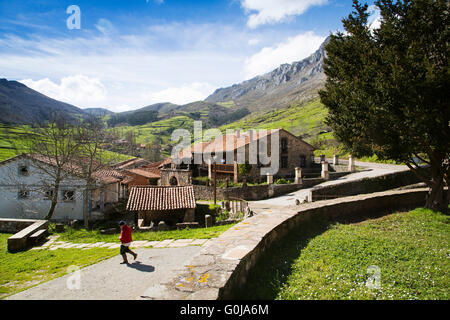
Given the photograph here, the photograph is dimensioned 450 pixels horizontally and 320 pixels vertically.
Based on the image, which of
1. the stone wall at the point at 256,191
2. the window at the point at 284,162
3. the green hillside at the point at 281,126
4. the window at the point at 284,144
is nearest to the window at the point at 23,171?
the stone wall at the point at 256,191

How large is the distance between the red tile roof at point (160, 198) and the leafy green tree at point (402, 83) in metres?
11.3

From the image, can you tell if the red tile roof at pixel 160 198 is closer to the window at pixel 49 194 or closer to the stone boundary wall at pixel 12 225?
the stone boundary wall at pixel 12 225

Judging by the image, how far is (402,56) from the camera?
991cm

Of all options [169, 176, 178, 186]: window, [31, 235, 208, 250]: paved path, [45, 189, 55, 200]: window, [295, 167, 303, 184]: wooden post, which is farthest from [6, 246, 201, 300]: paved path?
[169, 176, 178, 186]: window

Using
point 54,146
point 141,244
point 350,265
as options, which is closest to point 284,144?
point 54,146

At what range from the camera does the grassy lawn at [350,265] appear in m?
4.14

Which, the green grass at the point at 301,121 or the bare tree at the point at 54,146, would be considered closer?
the bare tree at the point at 54,146

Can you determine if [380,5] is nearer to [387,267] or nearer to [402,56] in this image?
[402,56]

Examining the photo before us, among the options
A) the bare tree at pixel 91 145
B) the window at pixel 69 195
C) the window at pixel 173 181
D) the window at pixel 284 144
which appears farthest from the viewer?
the window at pixel 173 181

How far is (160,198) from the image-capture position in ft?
59.3

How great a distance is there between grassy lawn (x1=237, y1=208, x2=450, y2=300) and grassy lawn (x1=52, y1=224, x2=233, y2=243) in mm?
4660

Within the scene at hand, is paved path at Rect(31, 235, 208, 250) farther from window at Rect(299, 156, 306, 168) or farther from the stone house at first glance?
window at Rect(299, 156, 306, 168)
